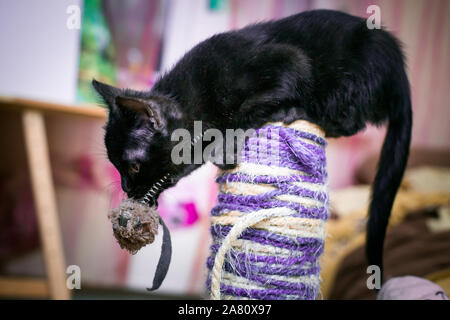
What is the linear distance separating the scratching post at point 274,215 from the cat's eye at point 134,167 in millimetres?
167

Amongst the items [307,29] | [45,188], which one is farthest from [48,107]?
[307,29]

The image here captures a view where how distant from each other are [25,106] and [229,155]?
833mm

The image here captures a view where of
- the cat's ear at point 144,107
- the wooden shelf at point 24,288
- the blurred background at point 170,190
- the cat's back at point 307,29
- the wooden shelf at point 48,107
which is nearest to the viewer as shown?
the cat's ear at point 144,107

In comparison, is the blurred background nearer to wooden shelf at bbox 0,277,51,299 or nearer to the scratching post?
wooden shelf at bbox 0,277,51,299

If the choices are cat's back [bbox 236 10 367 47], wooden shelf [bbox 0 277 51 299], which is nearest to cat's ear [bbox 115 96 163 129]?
cat's back [bbox 236 10 367 47]

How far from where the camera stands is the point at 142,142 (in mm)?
688

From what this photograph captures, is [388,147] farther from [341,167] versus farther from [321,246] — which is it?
[341,167]

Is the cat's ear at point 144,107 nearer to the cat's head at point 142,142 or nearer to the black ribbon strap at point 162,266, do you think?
the cat's head at point 142,142

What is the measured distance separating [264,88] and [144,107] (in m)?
0.23

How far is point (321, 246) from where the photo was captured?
0.73m

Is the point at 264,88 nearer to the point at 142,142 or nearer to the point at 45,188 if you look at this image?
the point at 142,142

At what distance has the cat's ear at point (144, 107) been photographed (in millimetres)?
625

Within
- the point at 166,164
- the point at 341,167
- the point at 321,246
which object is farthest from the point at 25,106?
the point at 341,167

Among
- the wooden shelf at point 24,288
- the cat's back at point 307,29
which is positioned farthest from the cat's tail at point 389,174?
the wooden shelf at point 24,288
